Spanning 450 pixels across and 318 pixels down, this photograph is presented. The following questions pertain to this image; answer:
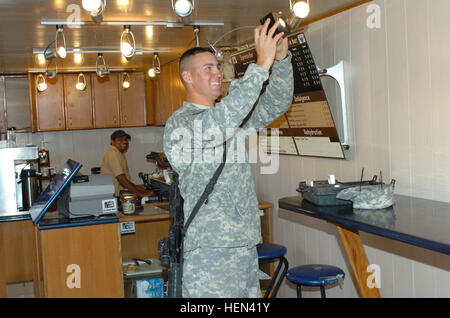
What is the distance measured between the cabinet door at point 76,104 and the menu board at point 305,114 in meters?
3.81

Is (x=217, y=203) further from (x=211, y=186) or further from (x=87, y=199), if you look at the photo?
(x=87, y=199)

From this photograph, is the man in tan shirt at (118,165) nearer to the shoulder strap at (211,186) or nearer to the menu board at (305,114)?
the menu board at (305,114)

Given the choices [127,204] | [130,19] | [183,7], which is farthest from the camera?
[127,204]

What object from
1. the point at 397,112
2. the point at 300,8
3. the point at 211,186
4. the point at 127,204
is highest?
the point at 300,8

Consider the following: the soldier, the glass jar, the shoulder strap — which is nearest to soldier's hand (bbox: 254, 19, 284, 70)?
the soldier

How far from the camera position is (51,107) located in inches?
311

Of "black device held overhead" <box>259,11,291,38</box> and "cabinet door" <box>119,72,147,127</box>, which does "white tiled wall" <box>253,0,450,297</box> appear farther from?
"cabinet door" <box>119,72,147,127</box>

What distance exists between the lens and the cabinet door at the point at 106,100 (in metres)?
8.06

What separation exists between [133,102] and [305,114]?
4556 millimetres

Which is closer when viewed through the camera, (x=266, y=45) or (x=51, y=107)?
(x=266, y=45)

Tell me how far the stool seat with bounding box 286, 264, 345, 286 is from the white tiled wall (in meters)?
0.42

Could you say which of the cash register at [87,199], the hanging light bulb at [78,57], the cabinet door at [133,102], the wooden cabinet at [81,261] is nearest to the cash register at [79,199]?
the cash register at [87,199]

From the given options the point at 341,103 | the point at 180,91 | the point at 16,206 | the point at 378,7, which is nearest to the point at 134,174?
the point at 180,91

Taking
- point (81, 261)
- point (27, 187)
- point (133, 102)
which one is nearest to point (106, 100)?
point (133, 102)
